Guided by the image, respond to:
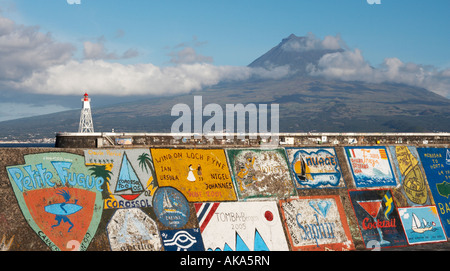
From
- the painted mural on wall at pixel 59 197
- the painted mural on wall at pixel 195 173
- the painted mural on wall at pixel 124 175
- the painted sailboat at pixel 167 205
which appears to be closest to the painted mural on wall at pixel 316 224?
the painted mural on wall at pixel 195 173

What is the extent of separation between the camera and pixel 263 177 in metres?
48.5

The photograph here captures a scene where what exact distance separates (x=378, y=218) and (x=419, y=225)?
515 cm

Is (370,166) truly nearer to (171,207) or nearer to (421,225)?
(421,225)

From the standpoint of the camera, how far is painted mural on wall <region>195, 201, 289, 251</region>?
1674 inches

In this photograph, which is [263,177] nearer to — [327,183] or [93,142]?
[327,183]

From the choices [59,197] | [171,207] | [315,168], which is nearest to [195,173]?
[171,207]

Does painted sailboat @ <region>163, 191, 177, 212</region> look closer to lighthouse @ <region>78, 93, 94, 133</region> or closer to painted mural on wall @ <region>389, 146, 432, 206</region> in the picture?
lighthouse @ <region>78, 93, 94, 133</region>

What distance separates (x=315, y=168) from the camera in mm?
51344

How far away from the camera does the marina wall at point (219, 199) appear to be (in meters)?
40.0

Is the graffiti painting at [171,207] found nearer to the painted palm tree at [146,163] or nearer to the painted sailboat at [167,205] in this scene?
the painted sailboat at [167,205]

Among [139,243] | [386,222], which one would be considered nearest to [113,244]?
[139,243]

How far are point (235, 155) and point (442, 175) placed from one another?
83.1 ft

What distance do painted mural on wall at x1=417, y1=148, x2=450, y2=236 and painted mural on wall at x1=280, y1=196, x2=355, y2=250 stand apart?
13.2 m

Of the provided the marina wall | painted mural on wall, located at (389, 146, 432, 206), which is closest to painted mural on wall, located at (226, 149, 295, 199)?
the marina wall
